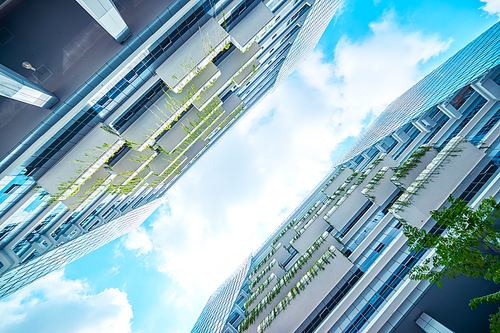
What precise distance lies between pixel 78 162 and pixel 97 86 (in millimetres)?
5342

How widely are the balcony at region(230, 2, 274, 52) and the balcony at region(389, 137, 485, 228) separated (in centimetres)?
1513

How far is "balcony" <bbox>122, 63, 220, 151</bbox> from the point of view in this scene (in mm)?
12953

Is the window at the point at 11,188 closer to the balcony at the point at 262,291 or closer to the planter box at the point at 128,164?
the planter box at the point at 128,164

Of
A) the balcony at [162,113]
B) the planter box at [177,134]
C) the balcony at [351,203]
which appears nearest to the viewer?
the balcony at [162,113]

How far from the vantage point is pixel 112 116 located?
1212 cm

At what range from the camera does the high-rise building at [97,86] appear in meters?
8.59

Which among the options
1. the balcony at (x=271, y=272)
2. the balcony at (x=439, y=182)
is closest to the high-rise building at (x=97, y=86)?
the balcony at (x=439, y=182)

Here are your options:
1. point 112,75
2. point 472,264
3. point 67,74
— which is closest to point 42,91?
point 67,74

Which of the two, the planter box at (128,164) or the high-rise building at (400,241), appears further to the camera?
the planter box at (128,164)

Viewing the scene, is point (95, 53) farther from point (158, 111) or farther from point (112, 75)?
point (158, 111)

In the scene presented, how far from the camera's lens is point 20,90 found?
24.6 ft

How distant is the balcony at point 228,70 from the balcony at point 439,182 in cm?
1531

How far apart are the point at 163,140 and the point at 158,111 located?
286 centimetres

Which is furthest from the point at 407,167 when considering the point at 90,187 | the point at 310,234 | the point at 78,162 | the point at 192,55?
the point at 90,187
